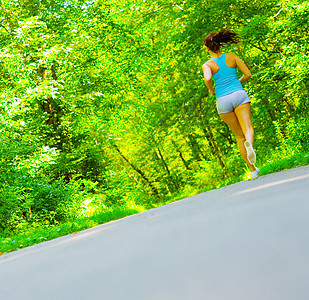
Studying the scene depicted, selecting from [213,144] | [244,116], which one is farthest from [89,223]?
[213,144]

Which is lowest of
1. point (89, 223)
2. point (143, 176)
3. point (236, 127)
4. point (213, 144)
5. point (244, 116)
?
point (143, 176)

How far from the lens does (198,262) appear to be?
8.30 feet

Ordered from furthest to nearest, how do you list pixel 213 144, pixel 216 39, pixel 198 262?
pixel 213 144 → pixel 216 39 → pixel 198 262

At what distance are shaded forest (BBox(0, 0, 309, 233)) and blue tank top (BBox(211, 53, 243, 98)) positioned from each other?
3.64 metres

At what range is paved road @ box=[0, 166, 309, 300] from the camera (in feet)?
6.42

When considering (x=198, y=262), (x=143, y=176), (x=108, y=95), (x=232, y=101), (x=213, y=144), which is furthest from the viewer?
(x=143, y=176)

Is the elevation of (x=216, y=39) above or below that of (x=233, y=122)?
above

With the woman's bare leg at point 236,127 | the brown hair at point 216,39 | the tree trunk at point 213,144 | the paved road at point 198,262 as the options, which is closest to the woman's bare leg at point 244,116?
the woman's bare leg at point 236,127

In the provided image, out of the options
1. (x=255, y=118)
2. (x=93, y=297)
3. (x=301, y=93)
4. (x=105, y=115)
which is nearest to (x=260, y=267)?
(x=93, y=297)

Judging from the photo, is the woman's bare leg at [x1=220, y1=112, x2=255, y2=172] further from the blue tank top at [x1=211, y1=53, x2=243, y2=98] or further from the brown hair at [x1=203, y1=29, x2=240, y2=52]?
the brown hair at [x1=203, y1=29, x2=240, y2=52]

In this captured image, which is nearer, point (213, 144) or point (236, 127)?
point (236, 127)

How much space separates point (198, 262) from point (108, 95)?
19.0 m

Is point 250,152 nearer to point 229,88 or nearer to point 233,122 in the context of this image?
point 233,122

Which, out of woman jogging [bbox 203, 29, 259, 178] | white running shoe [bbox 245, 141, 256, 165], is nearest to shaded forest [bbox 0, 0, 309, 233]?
woman jogging [bbox 203, 29, 259, 178]
